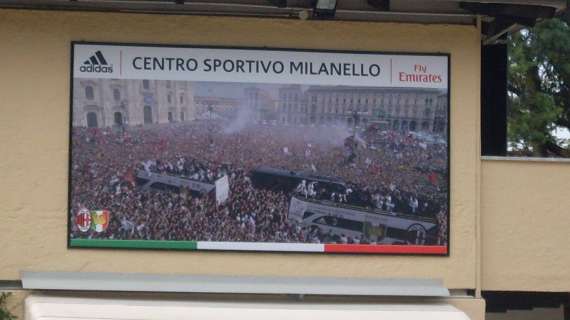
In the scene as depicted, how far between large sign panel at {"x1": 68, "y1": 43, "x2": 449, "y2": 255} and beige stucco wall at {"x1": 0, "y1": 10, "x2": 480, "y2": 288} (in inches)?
4.8

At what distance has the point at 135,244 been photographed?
992cm

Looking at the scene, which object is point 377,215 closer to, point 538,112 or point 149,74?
point 149,74

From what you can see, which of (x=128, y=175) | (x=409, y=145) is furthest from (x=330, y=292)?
(x=128, y=175)

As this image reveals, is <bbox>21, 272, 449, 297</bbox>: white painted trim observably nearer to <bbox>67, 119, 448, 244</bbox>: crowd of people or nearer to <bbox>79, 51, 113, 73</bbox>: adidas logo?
<bbox>67, 119, 448, 244</bbox>: crowd of people

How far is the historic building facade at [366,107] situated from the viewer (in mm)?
10023

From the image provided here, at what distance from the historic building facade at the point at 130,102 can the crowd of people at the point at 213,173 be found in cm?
10

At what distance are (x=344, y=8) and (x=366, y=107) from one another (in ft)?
3.47

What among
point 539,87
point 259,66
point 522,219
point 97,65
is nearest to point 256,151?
point 259,66

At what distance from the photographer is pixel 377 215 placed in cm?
1009

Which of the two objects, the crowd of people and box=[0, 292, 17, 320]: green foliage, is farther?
the crowd of people

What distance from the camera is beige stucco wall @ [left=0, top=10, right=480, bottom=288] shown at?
990 cm

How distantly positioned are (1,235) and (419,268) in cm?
434

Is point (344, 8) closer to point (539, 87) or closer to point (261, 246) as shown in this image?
point (261, 246)

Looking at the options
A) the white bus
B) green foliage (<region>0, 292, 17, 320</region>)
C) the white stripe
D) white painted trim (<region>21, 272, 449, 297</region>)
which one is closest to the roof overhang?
the white bus
